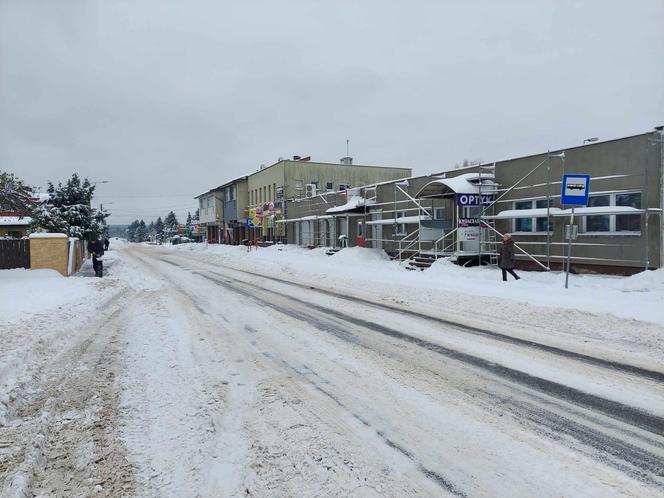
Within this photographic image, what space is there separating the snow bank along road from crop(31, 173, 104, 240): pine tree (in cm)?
1925

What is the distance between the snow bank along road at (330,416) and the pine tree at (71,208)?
19.2 metres

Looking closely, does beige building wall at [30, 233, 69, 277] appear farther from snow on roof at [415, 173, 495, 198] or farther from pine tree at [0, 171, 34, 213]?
snow on roof at [415, 173, 495, 198]

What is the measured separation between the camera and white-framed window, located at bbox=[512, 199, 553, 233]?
16.1m

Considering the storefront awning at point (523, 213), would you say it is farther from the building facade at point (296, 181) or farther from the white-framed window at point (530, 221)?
the building facade at point (296, 181)

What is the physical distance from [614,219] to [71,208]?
88.3 feet

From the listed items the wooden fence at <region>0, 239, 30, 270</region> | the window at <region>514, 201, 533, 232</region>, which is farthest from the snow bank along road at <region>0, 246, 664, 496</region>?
the wooden fence at <region>0, 239, 30, 270</region>

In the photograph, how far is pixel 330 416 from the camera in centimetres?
428

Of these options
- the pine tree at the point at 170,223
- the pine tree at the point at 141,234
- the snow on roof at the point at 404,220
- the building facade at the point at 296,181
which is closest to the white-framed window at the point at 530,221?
the snow on roof at the point at 404,220

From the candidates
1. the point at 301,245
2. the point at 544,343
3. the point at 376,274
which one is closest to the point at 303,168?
the point at 301,245

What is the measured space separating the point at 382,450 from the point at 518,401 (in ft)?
5.95

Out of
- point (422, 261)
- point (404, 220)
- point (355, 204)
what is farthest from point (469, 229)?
point (355, 204)

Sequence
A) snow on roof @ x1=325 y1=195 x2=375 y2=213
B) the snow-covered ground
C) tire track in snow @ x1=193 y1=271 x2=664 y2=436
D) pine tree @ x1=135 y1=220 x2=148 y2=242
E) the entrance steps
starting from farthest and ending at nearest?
1. pine tree @ x1=135 y1=220 x2=148 y2=242
2. snow on roof @ x1=325 y1=195 x2=375 y2=213
3. the entrance steps
4. the snow-covered ground
5. tire track in snow @ x1=193 y1=271 x2=664 y2=436

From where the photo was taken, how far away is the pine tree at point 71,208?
23.9 metres

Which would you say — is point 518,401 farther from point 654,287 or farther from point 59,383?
point 654,287
